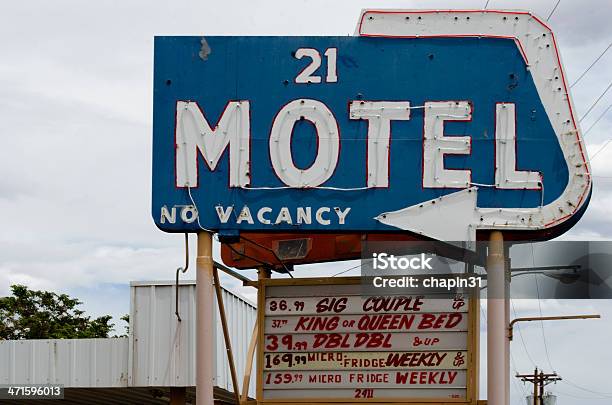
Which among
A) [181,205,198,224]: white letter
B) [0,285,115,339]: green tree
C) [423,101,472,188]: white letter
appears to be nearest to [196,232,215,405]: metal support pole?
[181,205,198,224]: white letter

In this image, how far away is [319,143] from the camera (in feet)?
52.0

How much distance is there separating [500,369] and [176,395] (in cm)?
1057

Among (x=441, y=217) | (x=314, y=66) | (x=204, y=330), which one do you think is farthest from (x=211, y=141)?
(x=441, y=217)

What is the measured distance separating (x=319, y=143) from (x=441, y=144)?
1.71 m

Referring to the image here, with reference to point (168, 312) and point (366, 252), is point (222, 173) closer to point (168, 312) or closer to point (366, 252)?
point (366, 252)

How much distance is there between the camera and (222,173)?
15.8 m

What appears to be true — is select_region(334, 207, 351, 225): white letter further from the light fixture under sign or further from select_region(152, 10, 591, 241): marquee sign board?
the light fixture under sign

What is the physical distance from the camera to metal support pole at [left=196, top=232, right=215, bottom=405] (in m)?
15.4

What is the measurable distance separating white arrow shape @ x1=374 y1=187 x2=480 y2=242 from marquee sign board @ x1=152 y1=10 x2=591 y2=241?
0.6 inches

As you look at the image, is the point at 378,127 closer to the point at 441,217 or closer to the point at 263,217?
the point at 441,217

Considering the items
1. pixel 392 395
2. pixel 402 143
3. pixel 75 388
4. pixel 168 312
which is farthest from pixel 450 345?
pixel 75 388

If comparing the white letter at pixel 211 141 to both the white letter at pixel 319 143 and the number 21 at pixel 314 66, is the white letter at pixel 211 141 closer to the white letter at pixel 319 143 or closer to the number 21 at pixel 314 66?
the white letter at pixel 319 143

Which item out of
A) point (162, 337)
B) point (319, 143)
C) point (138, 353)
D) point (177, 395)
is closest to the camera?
point (319, 143)

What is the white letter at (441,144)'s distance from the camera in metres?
15.7
